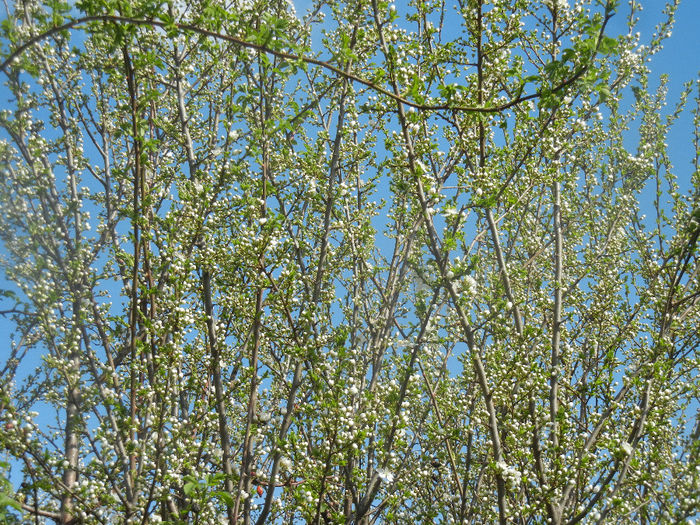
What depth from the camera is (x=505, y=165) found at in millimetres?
7324

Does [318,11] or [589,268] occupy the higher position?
[318,11]

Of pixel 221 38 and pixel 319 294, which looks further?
pixel 319 294

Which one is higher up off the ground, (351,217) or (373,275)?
(351,217)

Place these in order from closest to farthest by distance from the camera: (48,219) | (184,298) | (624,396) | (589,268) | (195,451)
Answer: (48,219)
(195,451)
(184,298)
(624,396)
(589,268)

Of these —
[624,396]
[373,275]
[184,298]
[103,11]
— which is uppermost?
[373,275]

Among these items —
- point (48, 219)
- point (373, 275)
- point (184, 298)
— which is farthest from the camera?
point (373, 275)

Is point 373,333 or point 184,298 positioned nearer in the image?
point 184,298

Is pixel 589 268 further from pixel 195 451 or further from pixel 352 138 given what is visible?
pixel 195 451

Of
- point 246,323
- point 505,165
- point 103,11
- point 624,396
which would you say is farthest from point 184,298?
A: point 624,396

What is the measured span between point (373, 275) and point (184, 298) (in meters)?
2.66

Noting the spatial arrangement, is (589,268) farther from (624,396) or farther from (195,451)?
(195,451)

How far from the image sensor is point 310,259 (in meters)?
8.01

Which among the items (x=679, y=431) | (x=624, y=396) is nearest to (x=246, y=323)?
(x=624, y=396)

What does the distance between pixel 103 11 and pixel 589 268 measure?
7365 millimetres
